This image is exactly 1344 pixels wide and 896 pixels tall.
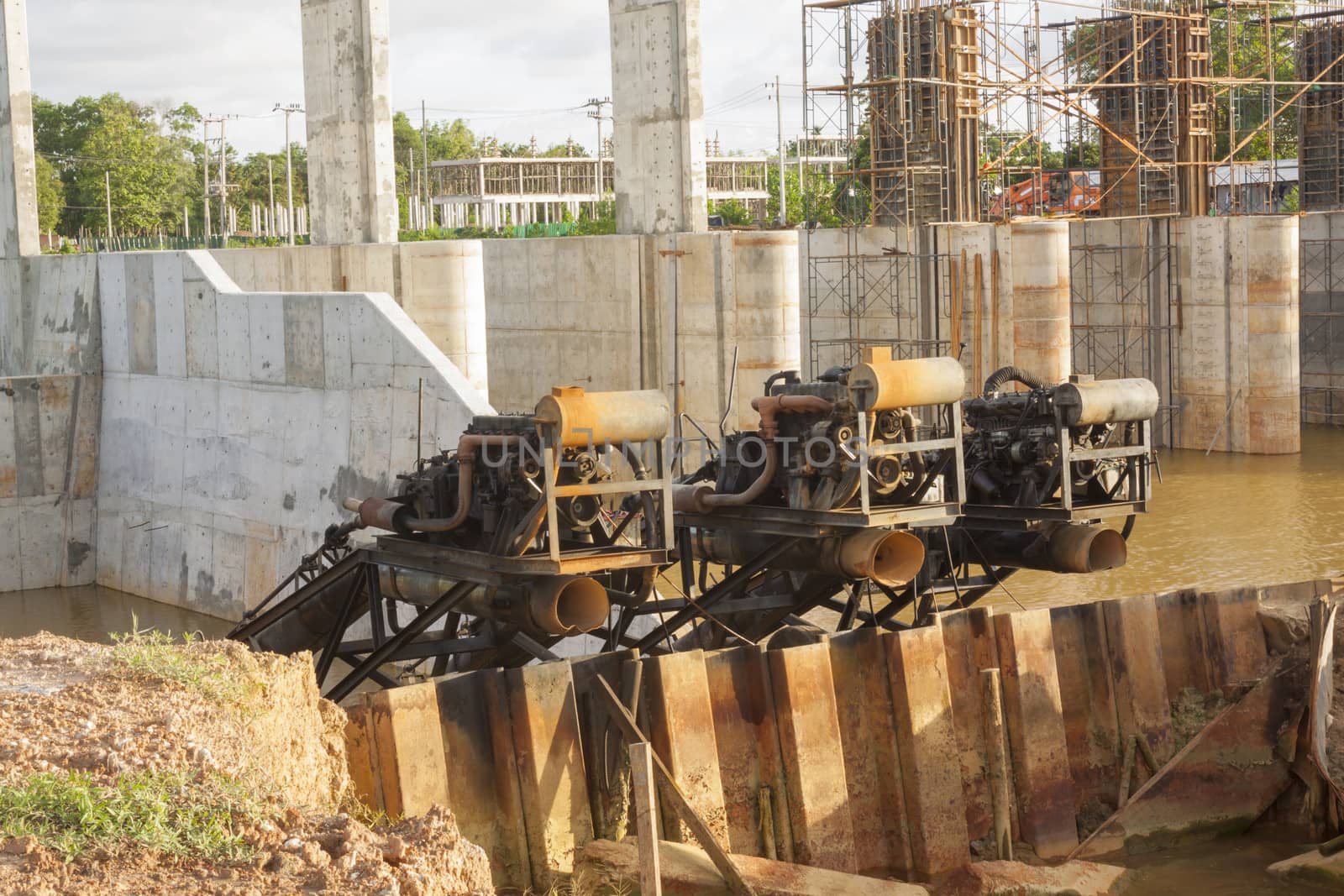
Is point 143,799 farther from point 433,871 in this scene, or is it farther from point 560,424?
point 560,424

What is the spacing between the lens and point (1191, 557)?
28.8m

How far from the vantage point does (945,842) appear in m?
14.7

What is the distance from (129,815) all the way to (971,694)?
29.0 ft

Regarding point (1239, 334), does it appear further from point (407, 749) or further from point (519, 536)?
point (407, 749)

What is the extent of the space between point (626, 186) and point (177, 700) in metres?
22.0

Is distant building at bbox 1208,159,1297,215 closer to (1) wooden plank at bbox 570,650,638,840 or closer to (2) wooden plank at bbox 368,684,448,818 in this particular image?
(1) wooden plank at bbox 570,650,638,840

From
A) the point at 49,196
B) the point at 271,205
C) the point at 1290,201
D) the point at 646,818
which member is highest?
the point at 49,196

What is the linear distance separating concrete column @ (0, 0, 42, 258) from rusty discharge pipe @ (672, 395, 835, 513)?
22.3m

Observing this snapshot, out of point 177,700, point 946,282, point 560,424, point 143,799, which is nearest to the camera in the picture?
point 143,799

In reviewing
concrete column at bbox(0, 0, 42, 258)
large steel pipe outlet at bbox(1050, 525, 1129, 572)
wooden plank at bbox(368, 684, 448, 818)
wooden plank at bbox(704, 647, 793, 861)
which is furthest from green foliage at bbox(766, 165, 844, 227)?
wooden plank at bbox(368, 684, 448, 818)

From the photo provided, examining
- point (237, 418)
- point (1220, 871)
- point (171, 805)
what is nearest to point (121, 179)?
point (237, 418)

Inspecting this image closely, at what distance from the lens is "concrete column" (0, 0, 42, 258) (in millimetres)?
33281

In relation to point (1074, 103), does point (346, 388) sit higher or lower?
lower

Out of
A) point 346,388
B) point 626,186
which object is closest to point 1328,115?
point 626,186
